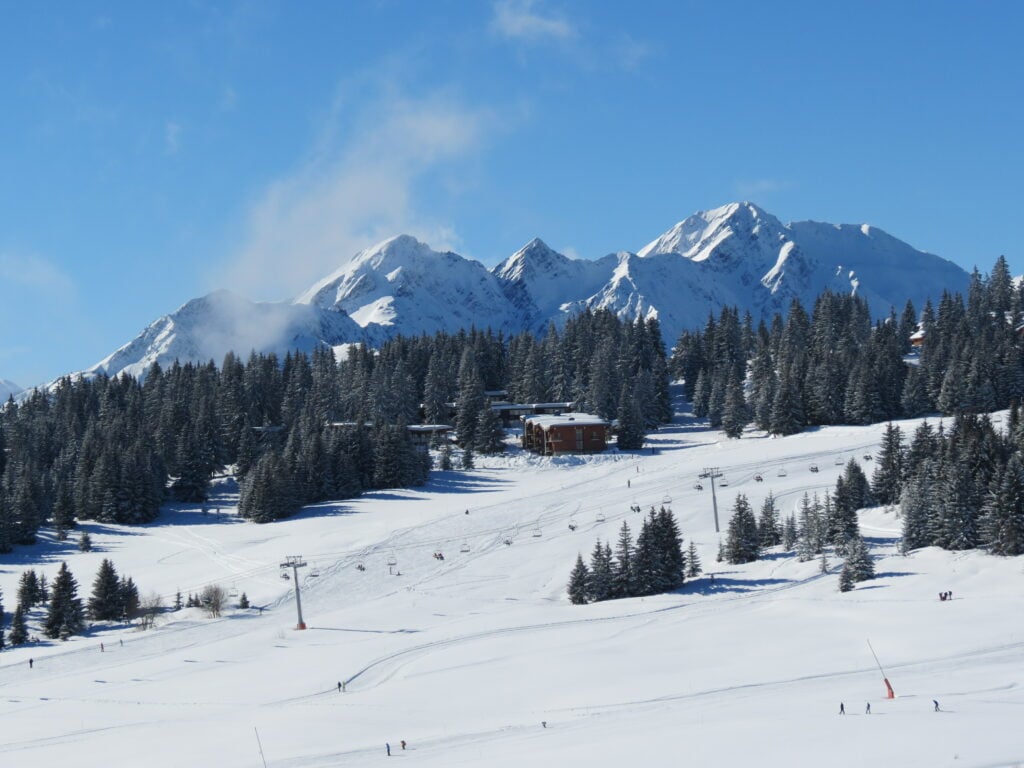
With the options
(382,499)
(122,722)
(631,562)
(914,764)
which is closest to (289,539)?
(382,499)

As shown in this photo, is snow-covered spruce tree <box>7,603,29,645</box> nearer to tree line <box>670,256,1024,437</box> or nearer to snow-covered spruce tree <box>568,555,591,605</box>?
snow-covered spruce tree <box>568,555,591,605</box>

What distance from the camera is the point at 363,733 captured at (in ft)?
100

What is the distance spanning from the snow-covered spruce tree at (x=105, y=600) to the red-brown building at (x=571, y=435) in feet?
175

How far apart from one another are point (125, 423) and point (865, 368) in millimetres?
83369

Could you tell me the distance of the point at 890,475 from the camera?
6744 cm

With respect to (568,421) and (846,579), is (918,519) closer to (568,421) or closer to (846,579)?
(846,579)

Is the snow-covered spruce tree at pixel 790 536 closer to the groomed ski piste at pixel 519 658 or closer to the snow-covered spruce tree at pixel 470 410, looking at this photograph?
the groomed ski piste at pixel 519 658

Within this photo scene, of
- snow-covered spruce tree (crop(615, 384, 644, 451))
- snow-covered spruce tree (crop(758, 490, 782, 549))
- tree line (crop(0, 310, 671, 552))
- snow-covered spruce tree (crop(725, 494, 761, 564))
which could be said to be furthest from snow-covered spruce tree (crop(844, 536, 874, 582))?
snow-covered spruce tree (crop(615, 384, 644, 451))

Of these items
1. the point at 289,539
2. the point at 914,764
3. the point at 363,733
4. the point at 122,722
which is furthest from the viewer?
the point at 289,539

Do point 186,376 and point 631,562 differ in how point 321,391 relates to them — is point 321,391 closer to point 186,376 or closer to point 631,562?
point 186,376

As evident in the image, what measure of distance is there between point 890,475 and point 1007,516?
19.9 m

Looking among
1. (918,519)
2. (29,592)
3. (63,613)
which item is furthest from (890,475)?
(29,592)

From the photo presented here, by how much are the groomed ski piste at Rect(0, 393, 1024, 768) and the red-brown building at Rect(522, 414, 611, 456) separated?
2562 cm

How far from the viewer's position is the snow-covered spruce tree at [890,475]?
6675cm
